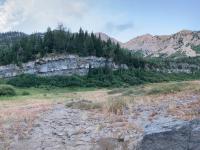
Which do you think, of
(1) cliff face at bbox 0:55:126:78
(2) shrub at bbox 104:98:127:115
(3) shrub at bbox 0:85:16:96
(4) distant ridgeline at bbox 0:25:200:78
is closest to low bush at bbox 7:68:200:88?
(1) cliff face at bbox 0:55:126:78

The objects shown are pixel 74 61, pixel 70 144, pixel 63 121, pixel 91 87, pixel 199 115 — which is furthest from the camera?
pixel 74 61

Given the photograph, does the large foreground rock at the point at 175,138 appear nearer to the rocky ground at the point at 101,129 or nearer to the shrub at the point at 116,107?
the rocky ground at the point at 101,129

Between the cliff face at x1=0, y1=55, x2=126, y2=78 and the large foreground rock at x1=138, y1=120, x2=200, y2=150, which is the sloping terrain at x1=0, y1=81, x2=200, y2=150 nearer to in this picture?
the large foreground rock at x1=138, y1=120, x2=200, y2=150

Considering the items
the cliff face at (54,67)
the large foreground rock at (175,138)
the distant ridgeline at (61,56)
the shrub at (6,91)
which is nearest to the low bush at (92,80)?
the cliff face at (54,67)

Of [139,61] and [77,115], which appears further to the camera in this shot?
[139,61]

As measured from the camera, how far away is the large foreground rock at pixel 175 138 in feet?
48.9

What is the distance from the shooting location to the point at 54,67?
124 metres

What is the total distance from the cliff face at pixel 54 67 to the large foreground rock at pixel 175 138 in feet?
357

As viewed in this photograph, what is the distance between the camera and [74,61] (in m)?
128

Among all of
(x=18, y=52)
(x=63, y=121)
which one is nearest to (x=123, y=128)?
(x=63, y=121)

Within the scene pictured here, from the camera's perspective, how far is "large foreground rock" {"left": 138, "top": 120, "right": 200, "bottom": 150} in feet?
48.9

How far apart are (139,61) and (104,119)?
126050 mm

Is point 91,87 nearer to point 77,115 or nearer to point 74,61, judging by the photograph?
point 74,61

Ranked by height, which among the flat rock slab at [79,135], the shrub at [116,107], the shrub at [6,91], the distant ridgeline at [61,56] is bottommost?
the shrub at [6,91]
